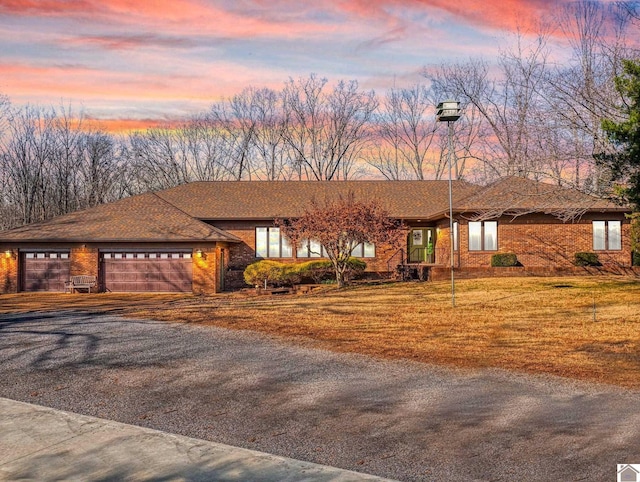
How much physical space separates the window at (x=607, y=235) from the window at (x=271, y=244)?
15.5m

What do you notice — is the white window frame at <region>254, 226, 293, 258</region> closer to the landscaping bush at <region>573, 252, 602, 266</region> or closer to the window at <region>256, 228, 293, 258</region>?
the window at <region>256, 228, 293, 258</region>

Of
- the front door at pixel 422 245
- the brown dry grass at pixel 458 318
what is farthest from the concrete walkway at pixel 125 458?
the front door at pixel 422 245

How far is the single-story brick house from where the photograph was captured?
3338cm

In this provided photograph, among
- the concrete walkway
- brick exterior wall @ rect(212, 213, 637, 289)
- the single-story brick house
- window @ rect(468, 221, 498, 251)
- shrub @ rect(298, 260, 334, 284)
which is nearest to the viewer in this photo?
the concrete walkway

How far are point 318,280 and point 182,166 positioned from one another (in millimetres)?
35703

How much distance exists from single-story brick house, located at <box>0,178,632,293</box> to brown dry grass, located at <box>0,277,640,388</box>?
242 cm

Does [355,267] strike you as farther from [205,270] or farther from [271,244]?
[205,270]

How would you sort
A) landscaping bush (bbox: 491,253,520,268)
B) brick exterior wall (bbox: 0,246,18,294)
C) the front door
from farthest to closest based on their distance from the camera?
the front door < brick exterior wall (bbox: 0,246,18,294) < landscaping bush (bbox: 491,253,520,268)

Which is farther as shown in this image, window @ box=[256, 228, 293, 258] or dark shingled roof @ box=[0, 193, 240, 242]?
window @ box=[256, 228, 293, 258]

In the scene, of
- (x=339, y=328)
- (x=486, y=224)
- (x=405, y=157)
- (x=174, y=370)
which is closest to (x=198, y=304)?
(x=339, y=328)

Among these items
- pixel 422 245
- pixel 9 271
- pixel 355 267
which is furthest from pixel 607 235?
pixel 9 271

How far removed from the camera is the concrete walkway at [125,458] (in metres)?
7.00

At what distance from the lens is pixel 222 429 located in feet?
29.0

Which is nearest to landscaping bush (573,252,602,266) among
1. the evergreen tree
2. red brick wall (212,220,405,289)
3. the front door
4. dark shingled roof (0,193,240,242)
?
the front door
